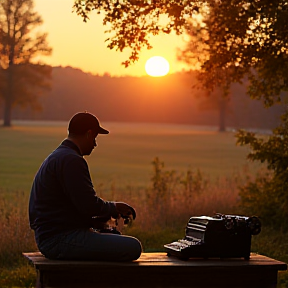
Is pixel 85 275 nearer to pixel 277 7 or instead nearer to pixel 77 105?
pixel 277 7

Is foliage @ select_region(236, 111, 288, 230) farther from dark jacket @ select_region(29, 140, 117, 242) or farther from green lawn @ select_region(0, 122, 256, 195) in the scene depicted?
green lawn @ select_region(0, 122, 256, 195)

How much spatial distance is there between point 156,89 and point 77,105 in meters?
20.8

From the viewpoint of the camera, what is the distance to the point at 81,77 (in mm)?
175625

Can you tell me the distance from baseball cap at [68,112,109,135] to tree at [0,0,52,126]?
8316 centimetres

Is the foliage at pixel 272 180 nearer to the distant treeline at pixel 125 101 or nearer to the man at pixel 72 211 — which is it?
the man at pixel 72 211

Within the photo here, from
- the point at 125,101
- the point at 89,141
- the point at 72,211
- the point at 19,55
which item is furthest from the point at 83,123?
the point at 125,101

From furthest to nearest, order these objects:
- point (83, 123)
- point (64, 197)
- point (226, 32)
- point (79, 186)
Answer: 1. point (226, 32)
2. point (83, 123)
3. point (64, 197)
4. point (79, 186)

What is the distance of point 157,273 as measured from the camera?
21.6 ft

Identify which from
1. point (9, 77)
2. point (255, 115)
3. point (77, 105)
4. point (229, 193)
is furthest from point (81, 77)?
point (229, 193)

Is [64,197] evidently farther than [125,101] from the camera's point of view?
No

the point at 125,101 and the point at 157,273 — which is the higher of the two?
the point at 125,101

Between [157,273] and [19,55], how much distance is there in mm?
90272

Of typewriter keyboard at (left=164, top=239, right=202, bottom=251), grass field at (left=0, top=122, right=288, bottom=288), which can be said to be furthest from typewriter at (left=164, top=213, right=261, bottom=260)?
grass field at (left=0, top=122, right=288, bottom=288)

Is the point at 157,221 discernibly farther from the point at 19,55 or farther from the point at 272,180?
the point at 19,55
